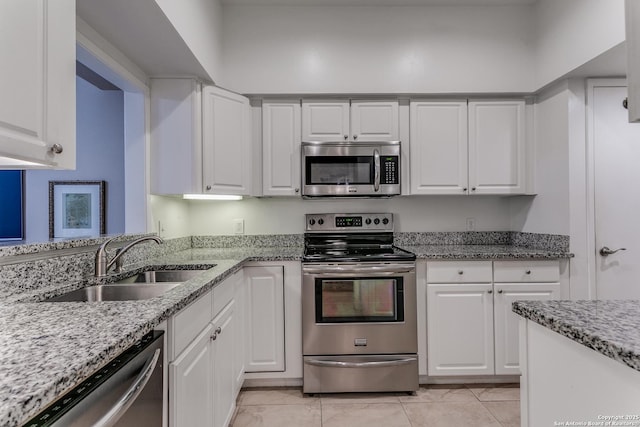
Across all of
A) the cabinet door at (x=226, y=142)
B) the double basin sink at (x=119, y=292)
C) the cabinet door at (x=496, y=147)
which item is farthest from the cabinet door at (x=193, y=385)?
the cabinet door at (x=496, y=147)

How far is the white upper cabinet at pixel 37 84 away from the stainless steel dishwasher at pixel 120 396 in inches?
23.3

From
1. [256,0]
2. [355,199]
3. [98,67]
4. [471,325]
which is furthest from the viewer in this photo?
[355,199]

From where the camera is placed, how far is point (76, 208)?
249 cm

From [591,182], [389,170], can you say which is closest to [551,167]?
[591,182]

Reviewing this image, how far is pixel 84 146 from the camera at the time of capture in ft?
8.32

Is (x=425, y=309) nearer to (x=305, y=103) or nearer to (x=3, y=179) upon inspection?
(x=305, y=103)

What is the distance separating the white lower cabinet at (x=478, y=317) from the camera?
2338 millimetres

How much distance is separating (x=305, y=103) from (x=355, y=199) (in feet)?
2.83

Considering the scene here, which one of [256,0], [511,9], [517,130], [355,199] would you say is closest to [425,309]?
[355,199]

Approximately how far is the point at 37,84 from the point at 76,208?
1.85m

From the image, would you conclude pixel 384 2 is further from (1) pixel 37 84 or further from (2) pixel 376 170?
(1) pixel 37 84

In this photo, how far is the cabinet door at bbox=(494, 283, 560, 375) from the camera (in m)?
2.34

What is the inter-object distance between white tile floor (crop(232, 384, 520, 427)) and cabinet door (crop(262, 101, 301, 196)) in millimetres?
1503

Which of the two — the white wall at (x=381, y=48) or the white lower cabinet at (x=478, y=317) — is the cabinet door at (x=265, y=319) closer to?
the white lower cabinet at (x=478, y=317)
